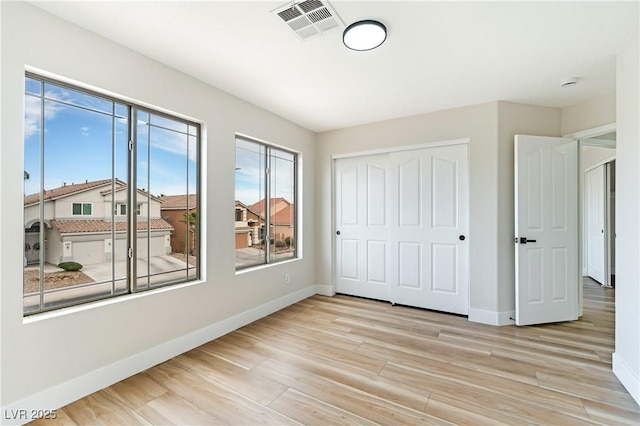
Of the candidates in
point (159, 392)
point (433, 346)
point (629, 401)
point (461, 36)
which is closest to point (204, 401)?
point (159, 392)

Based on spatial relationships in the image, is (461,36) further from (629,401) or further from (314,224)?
(314,224)

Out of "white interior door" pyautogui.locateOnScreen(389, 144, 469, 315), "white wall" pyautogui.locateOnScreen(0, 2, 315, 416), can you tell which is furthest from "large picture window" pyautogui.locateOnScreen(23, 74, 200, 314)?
"white interior door" pyautogui.locateOnScreen(389, 144, 469, 315)

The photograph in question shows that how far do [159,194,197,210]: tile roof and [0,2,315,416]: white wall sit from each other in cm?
12

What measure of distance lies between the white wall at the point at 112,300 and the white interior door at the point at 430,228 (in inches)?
77.3

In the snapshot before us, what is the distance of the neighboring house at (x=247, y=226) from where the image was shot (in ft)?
11.2

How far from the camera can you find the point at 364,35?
6.79ft

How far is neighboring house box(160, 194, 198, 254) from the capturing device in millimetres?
2707

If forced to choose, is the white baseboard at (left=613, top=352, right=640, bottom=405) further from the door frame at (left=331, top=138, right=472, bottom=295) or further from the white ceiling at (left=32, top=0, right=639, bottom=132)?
the door frame at (left=331, top=138, right=472, bottom=295)

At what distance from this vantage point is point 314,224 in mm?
4699

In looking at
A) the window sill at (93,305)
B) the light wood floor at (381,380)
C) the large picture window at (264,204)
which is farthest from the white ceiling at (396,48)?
the light wood floor at (381,380)

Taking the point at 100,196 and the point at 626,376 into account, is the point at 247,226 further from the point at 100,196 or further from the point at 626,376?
the point at 626,376

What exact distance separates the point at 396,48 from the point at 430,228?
2.35 m

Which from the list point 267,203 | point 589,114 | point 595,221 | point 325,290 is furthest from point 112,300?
point 595,221

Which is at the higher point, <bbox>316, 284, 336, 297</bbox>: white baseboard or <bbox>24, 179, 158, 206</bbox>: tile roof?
<bbox>24, 179, 158, 206</bbox>: tile roof
